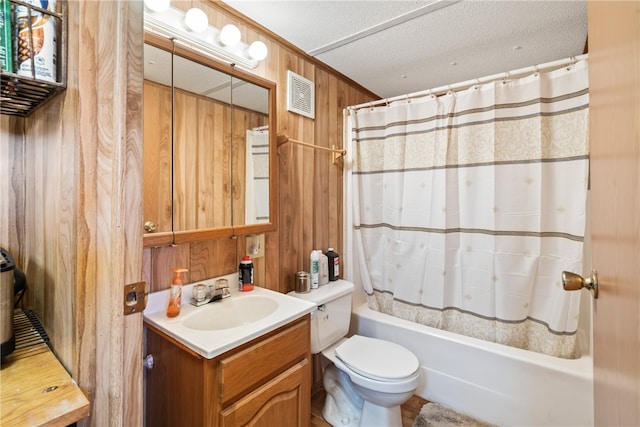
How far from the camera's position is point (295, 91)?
5.92ft

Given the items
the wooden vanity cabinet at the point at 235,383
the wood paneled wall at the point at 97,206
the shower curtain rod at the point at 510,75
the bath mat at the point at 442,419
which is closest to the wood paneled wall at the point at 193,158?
the wood paneled wall at the point at 97,206

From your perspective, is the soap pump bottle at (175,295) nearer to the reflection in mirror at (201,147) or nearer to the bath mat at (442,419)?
the reflection in mirror at (201,147)

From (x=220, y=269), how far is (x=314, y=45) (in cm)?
141

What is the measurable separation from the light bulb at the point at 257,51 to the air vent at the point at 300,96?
26 centimetres

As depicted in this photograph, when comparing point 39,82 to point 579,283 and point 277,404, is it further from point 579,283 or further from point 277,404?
A: point 579,283

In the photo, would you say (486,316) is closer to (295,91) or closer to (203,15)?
(295,91)

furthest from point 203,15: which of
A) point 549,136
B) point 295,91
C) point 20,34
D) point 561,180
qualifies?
point 561,180

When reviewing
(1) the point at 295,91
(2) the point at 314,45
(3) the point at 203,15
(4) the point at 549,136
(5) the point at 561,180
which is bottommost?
(5) the point at 561,180

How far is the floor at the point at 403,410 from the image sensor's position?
5.61 feet

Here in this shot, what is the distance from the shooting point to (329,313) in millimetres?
1748

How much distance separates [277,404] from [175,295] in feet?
1.97

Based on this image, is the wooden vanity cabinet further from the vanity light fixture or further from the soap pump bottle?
the vanity light fixture

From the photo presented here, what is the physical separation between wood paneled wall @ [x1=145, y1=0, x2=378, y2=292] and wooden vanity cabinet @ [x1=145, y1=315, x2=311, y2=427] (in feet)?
1.12

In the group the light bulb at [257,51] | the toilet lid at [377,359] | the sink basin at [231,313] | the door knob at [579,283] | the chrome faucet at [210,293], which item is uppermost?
the light bulb at [257,51]
